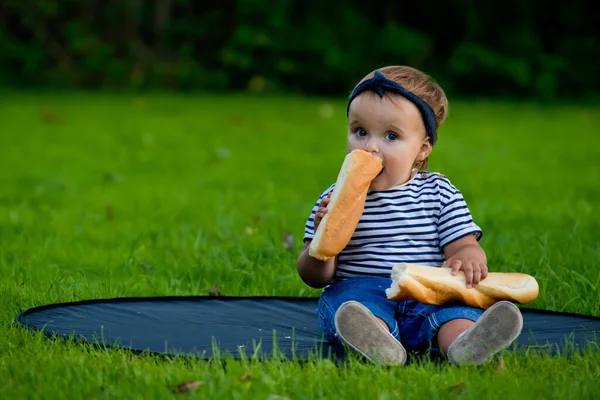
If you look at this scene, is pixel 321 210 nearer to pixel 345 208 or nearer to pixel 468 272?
pixel 345 208

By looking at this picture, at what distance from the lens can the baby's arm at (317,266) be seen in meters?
3.00

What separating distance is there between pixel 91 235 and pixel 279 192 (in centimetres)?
166

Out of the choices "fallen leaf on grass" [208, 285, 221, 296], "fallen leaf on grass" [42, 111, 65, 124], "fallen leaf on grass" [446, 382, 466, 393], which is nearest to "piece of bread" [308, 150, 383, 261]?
"fallen leaf on grass" [446, 382, 466, 393]

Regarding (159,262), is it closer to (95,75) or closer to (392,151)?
(392,151)

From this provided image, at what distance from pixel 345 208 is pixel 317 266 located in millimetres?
228

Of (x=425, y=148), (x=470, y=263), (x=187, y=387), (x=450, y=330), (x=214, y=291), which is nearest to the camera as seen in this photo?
(x=187, y=387)

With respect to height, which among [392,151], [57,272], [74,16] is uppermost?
[74,16]

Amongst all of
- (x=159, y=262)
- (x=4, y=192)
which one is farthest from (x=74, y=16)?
(x=159, y=262)

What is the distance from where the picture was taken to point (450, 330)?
112 inches

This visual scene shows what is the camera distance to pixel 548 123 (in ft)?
35.6

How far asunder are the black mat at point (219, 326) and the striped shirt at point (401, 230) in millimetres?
315

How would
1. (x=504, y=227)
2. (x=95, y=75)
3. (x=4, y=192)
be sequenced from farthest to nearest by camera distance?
(x=95, y=75)
(x=4, y=192)
(x=504, y=227)

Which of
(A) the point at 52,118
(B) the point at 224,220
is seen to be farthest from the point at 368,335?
(A) the point at 52,118

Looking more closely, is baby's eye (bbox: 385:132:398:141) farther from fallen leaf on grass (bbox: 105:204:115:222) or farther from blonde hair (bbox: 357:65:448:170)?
fallen leaf on grass (bbox: 105:204:115:222)
